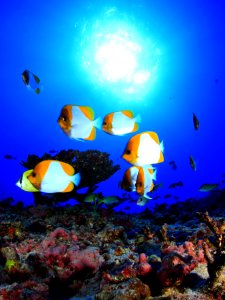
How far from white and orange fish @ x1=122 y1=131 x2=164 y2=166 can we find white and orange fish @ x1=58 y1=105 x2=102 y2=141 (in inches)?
21.2

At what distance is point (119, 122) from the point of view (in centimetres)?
344

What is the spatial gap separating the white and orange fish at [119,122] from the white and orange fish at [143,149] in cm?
47

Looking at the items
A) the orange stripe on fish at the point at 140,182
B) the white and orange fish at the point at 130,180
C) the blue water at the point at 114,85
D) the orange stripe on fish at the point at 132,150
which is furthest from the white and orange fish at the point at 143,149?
the blue water at the point at 114,85

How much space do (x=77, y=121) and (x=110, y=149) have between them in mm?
65532

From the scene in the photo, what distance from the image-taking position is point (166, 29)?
111 ft

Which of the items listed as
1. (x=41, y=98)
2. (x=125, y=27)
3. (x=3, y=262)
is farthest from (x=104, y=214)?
(x=41, y=98)

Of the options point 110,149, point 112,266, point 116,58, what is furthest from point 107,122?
point 110,149

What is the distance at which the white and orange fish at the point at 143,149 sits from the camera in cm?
299

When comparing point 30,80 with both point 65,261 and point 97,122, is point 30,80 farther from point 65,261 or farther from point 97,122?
point 65,261

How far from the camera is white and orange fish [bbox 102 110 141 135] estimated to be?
11.1ft

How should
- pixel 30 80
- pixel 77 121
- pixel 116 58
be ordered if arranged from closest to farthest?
pixel 77 121 → pixel 30 80 → pixel 116 58

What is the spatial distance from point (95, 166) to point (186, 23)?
3075 cm

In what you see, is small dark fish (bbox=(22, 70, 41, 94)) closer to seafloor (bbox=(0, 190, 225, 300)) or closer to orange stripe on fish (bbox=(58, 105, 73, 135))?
seafloor (bbox=(0, 190, 225, 300))

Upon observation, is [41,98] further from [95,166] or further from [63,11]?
[95,166]
